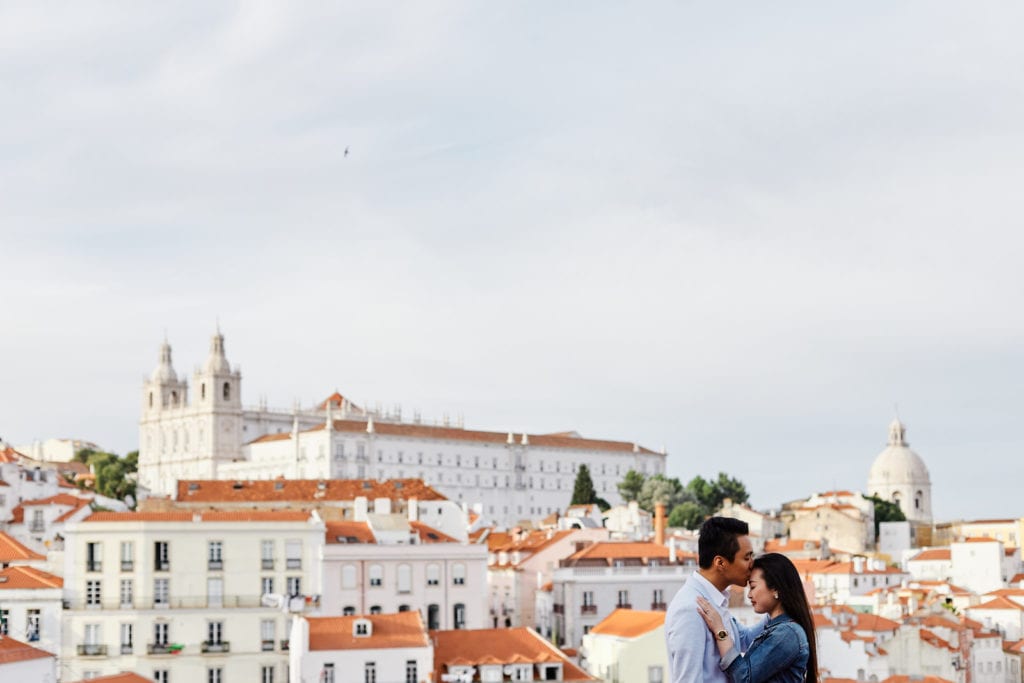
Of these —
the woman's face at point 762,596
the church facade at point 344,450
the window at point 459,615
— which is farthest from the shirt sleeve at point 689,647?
the church facade at point 344,450

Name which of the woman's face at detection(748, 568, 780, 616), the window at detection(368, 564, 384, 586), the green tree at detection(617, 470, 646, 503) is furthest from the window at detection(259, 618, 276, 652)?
the green tree at detection(617, 470, 646, 503)

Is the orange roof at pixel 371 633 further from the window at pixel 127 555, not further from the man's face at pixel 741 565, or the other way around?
the man's face at pixel 741 565

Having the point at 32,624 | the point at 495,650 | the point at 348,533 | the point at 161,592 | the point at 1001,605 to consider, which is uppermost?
the point at 348,533

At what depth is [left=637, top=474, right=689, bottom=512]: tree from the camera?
127375mm

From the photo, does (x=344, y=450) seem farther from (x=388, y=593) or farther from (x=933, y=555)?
(x=388, y=593)

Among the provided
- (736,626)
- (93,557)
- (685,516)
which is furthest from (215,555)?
(685,516)

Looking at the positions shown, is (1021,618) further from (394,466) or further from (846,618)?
(394,466)

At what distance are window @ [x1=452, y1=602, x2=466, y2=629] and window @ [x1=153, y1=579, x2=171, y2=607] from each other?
1092 centimetres

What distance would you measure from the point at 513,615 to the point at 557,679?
2382 cm

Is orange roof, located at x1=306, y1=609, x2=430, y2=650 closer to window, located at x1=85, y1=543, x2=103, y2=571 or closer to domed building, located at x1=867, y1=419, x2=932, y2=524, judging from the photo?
window, located at x1=85, y1=543, x2=103, y2=571

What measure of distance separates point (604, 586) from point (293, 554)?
53.1ft

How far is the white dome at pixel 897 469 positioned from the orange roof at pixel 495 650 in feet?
405

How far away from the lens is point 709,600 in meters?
5.95

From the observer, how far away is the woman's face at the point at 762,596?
19.5 ft
